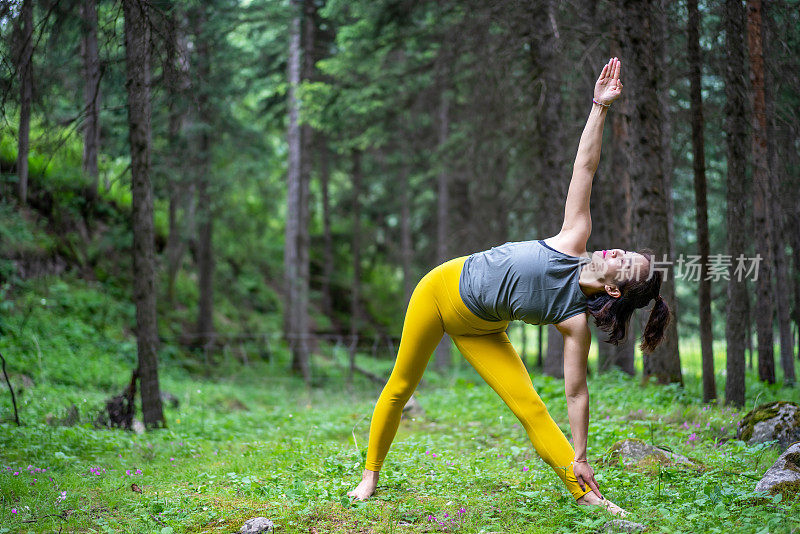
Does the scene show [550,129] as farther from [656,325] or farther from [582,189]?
[656,325]

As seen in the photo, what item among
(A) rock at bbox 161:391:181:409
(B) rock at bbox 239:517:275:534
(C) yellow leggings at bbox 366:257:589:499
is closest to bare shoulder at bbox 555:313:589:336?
(C) yellow leggings at bbox 366:257:589:499

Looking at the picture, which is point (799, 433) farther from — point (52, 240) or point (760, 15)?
point (52, 240)

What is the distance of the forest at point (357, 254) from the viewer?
3969 mm

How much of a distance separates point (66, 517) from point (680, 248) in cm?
1265

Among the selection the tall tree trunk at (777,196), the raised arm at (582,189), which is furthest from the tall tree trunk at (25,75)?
the tall tree trunk at (777,196)

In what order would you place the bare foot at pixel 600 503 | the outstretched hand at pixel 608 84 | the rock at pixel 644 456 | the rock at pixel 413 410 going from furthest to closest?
the rock at pixel 413 410, the rock at pixel 644 456, the outstretched hand at pixel 608 84, the bare foot at pixel 600 503

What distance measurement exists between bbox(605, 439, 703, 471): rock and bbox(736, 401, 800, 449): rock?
3.01 feet

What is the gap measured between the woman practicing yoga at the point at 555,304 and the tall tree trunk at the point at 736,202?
3784 millimetres

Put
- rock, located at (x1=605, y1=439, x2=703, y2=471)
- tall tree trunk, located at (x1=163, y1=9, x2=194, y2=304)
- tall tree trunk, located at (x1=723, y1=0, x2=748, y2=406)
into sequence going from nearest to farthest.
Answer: rock, located at (x1=605, y1=439, x2=703, y2=471) → tall tree trunk, located at (x1=723, y1=0, x2=748, y2=406) → tall tree trunk, located at (x1=163, y1=9, x2=194, y2=304)

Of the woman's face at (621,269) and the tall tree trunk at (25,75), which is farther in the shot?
the tall tree trunk at (25,75)

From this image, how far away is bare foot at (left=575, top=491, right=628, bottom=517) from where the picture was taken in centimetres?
330

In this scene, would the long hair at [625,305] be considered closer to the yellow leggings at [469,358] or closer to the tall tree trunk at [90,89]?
the yellow leggings at [469,358]

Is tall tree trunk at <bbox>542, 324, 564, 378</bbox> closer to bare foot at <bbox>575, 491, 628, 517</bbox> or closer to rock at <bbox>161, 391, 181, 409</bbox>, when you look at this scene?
rock at <bbox>161, 391, 181, 409</bbox>

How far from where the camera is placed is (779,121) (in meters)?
7.37
